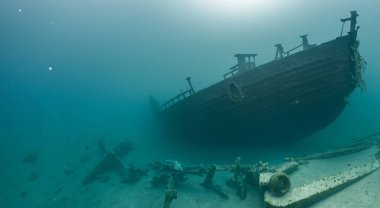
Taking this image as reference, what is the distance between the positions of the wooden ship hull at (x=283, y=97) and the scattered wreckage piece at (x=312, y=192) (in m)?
4.68

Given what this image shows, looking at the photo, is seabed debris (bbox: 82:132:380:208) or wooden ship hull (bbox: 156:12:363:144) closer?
seabed debris (bbox: 82:132:380:208)

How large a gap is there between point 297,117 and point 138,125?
2217cm

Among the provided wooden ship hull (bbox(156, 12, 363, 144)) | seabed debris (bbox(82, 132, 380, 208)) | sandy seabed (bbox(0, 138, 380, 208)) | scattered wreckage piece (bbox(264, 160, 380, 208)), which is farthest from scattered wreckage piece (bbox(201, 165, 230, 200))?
wooden ship hull (bbox(156, 12, 363, 144))

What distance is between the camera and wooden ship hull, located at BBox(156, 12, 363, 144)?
10297 mm

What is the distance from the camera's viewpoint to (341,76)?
34.0ft

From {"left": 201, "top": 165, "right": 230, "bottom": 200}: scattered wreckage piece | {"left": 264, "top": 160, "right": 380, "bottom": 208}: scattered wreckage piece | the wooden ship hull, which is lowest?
{"left": 264, "top": 160, "right": 380, "bottom": 208}: scattered wreckage piece

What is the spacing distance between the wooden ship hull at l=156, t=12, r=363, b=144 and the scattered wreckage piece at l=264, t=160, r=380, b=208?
468 cm

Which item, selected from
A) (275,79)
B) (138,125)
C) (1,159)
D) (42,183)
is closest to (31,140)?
(1,159)

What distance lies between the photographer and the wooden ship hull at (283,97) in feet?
33.8

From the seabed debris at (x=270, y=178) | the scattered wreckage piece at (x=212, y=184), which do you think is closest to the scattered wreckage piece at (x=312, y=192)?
the seabed debris at (x=270, y=178)

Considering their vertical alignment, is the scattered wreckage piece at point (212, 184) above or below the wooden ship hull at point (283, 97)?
below

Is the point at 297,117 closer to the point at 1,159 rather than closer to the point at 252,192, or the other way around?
the point at 252,192

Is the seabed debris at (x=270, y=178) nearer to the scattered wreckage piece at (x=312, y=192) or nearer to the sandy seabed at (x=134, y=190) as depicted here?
the scattered wreckage piece at (x=312, y=192)

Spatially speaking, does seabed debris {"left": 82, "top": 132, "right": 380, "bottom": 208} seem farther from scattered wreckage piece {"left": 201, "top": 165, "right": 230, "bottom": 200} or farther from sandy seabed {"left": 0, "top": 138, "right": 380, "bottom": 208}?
sandy seabed {"left": 0, "top": 138, "right": 380, "bottom": 208}
